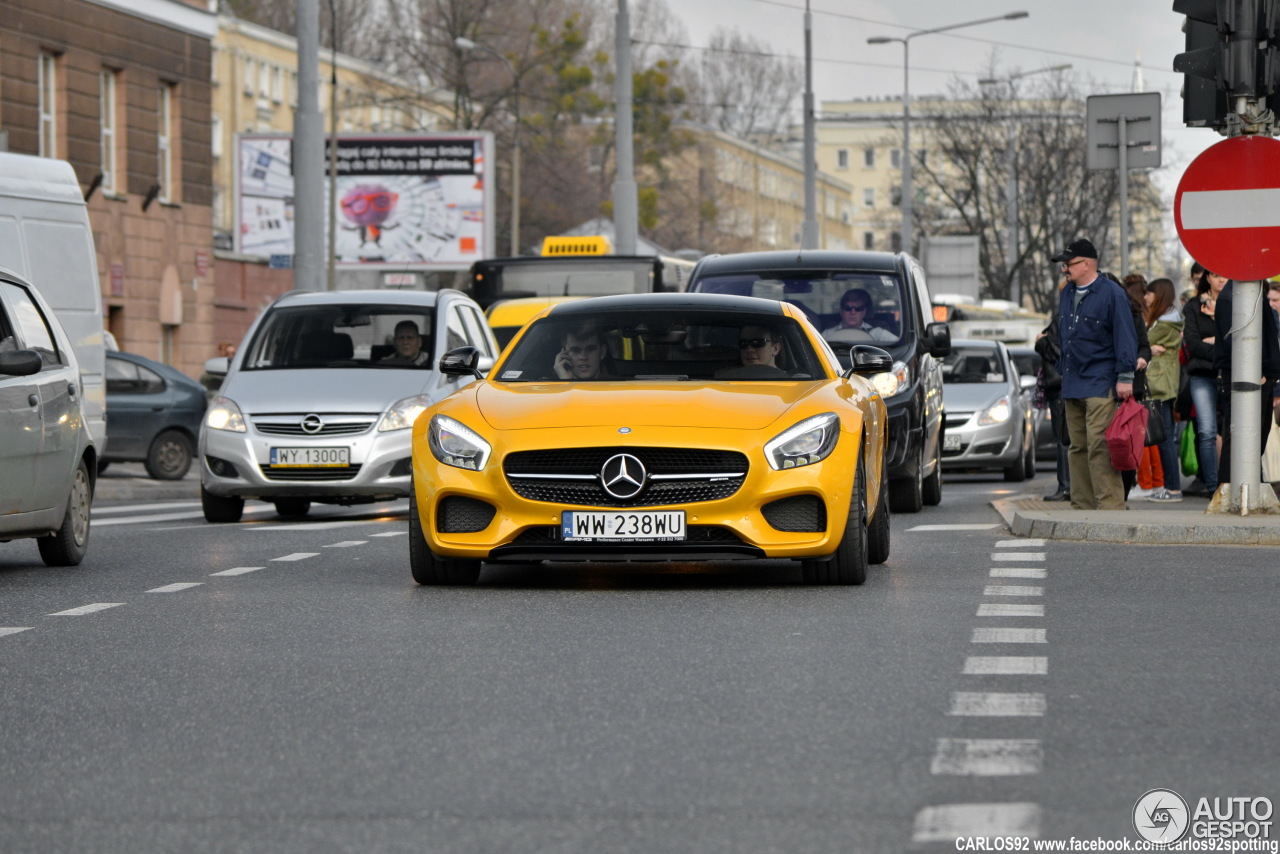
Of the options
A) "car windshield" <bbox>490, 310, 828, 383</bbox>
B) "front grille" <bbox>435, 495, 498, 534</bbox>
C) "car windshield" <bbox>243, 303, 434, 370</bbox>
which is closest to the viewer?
"front grille" <bbox>435, 495, 498, 534</bbox>

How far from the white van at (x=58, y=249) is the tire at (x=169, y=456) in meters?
5.75

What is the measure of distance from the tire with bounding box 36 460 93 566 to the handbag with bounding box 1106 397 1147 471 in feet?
20.8

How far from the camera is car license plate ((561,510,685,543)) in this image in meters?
10.8

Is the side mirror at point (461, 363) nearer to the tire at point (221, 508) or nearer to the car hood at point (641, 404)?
the car hood at point (641, 404)

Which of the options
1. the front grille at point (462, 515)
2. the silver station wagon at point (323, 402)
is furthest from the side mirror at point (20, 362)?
the silver station wagon at point (323, 402)

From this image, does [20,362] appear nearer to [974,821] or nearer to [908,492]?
[908,492]

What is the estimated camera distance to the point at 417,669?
8359mm

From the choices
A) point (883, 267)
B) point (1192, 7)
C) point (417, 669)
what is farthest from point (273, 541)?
point (417, 669)

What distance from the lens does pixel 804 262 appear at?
1869 cm

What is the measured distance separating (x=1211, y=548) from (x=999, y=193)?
5971cm

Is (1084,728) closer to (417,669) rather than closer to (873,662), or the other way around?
(873,662)

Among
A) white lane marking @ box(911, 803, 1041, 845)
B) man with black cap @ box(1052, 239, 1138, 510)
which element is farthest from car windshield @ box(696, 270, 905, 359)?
white lane marking @ box(911, 803, 1041, 845)

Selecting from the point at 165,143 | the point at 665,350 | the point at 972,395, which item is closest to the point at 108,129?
the point at 165,143

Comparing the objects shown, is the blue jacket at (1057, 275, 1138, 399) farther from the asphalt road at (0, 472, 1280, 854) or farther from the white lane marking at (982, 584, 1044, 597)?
the white lane marking at (982, 584, 1044, 597)
